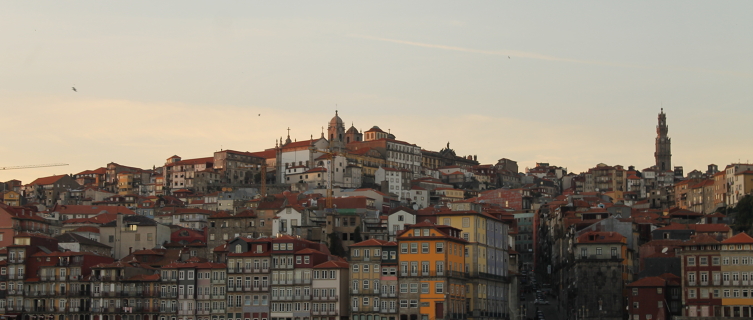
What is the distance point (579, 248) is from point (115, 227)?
49541mm

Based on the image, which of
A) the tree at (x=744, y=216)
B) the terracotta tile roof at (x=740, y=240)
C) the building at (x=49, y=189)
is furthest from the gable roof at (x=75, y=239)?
the building at (x=49, y=189)

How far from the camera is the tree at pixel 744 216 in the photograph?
11256cm

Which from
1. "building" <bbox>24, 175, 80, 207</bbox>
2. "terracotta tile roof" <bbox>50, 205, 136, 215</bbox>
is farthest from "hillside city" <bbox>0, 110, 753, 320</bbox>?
"building" <bbox>24, 175, 80, 207</bbox>

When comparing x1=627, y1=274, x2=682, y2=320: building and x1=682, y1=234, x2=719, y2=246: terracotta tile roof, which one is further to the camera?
x1=682, y1=234, x2=719, y2=246: terracotta tile roof

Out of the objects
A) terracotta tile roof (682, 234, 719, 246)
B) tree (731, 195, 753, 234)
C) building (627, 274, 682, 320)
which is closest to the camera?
building (627, 274, 682, 320)

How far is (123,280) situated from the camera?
104688 millimetres

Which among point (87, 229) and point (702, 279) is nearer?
point (702, 279)

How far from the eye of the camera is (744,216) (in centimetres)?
11656

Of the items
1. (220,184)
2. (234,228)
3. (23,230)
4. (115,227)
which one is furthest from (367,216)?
(220,184)

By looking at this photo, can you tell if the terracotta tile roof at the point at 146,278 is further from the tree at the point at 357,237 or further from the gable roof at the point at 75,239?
the tree at the point at 357,237

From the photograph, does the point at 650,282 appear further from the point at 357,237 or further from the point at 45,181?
the point at 45,181

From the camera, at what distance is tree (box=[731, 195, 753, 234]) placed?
113 meters

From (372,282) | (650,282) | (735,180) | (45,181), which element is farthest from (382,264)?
(45,181)

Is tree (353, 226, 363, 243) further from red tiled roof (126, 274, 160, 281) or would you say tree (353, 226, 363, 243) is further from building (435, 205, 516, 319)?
red tiled roof (126, 274, 160, 281)
